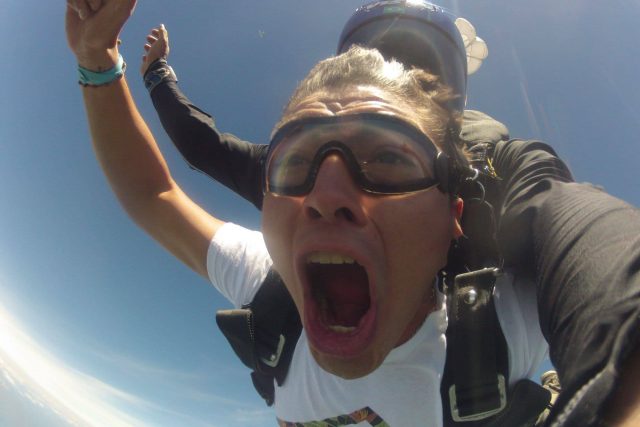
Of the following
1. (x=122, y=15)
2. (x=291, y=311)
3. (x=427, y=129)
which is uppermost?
(x=427, y=129)

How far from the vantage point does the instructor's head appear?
2.80ft

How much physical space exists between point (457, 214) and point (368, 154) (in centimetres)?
35

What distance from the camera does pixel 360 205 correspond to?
0.85m

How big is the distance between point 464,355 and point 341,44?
1772 mm

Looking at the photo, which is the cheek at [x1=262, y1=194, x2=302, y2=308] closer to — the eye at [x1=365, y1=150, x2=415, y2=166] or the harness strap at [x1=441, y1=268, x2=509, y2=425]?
the eye at [x1=365, y1=150, x2=415, y2=166]

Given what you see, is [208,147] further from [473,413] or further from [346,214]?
[473,413]

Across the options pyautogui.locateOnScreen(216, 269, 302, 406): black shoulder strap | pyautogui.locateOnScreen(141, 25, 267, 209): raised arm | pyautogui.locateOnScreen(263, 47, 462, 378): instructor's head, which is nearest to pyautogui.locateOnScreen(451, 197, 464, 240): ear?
pyautogui.locateOnScreen(263, 47, 462, 378): instructor's head

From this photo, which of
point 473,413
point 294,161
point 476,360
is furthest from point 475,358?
point 294,161

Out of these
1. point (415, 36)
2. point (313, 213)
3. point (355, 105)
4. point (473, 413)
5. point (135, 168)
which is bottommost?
point (135, 168)

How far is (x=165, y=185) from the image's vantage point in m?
1.61

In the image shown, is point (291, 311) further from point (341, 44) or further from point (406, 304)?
point (341, 44)

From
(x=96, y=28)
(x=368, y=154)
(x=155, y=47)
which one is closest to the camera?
(x=368, y=154)

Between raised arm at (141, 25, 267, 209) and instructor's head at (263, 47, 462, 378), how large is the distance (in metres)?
0.72

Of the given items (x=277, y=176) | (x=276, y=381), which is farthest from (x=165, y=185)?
(x=276, y=381)
